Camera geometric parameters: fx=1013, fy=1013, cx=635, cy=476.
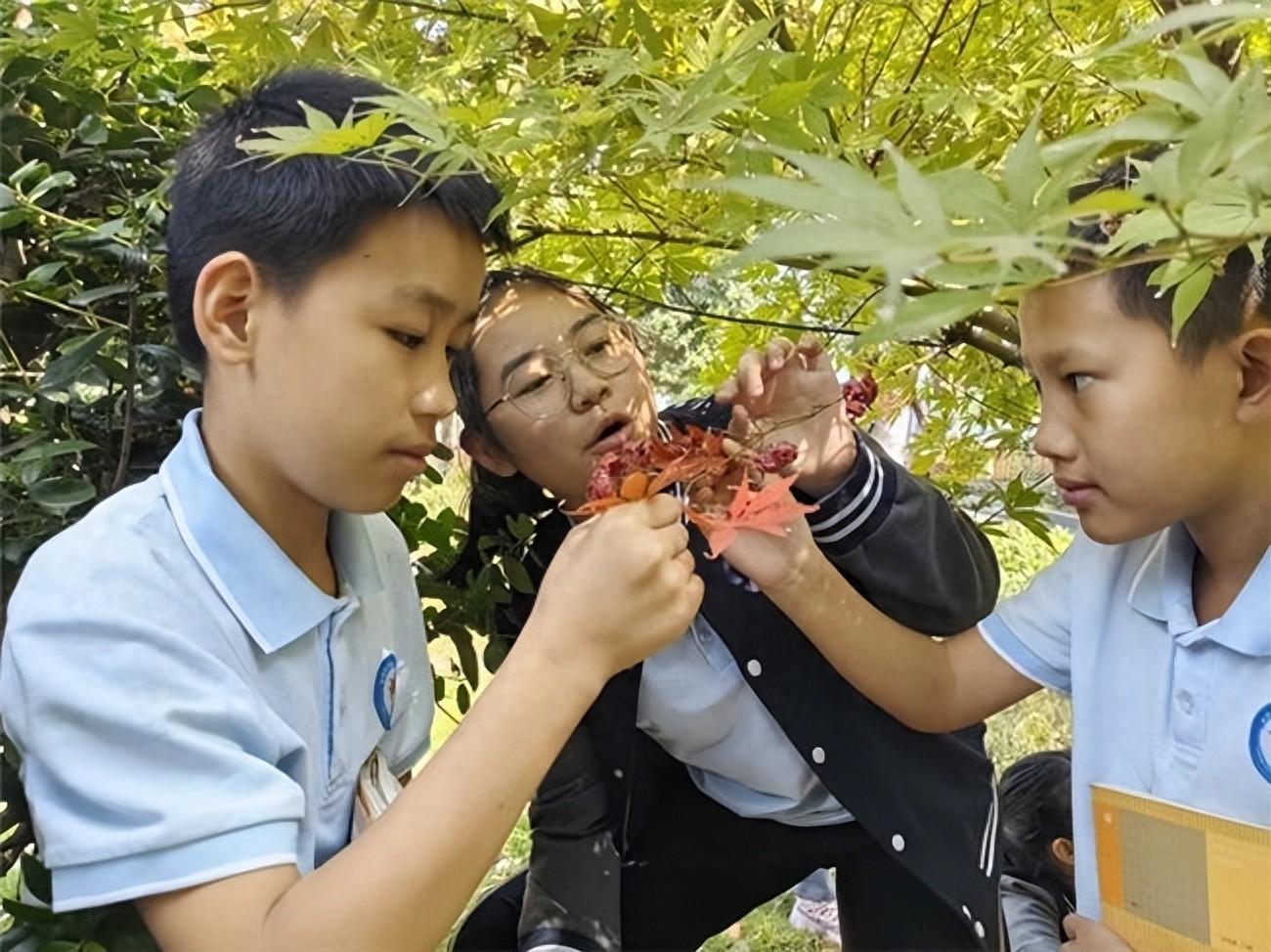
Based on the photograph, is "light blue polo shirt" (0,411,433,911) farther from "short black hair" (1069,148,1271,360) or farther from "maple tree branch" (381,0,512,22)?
"short black hair" (1069,148,1271,360)

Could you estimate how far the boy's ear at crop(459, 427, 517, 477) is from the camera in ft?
3.35

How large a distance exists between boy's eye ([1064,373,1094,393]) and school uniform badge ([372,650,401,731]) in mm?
570

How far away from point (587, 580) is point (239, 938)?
0.92 feet

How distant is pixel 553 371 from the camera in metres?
0.94

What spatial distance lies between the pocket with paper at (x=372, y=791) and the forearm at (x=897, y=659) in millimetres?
354

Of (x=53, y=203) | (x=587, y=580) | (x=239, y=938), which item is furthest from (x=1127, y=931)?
(x=53, y=203)

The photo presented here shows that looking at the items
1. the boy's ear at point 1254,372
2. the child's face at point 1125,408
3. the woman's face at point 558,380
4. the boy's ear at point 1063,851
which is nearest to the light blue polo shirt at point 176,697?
the woman's face at point 558,380

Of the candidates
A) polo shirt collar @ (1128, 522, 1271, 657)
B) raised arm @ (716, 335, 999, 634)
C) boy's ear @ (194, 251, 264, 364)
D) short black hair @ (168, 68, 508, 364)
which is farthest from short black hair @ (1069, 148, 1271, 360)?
boy's ear @ (194, 251, 264, 364)

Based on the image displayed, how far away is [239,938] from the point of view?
1.87 feet

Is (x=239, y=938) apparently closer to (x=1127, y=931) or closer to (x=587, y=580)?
(x=587, y=580)

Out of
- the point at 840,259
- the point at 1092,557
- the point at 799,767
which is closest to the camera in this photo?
the point at 840,259

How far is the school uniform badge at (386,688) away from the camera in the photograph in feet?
2.72

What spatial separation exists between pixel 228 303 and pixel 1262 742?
0.78m

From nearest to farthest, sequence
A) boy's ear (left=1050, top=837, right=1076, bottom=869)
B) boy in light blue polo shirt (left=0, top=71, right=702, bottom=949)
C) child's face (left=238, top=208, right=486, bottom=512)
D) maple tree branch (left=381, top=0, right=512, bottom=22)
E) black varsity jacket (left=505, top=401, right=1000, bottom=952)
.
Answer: boy in light blue polo shirt (left=0, top=71, right=702, bottom=949)
child's face (left=238, top=208, right=486, bottom=512)
maple tree branch (left=381, top=0, right=512, bottom=22)
black varsity jacket (left=505, top=401, right=1000, bottom=952)
boy's ear (left=1050, top=837, right=1076, bottom=869)
